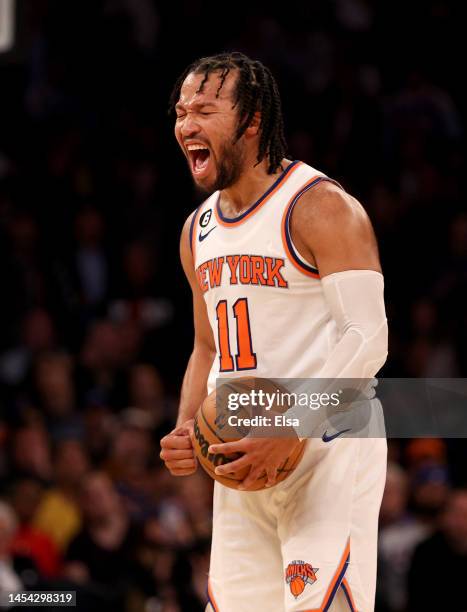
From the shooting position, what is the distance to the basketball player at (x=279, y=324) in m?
3.64

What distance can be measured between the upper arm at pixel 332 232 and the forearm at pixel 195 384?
29.7 inches

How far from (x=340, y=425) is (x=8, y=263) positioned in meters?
5.70

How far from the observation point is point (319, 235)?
3.67 meters

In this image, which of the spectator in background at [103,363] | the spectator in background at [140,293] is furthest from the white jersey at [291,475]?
the spectator in background at [140,293]

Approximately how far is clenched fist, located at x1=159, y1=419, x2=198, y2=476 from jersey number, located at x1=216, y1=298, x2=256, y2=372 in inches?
11.0

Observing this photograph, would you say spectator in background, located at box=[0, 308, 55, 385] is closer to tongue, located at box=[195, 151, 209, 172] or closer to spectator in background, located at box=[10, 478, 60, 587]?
spectator in background, located at box=[10, 478, 60, 587]

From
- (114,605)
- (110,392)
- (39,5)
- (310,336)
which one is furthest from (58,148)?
(310,336)

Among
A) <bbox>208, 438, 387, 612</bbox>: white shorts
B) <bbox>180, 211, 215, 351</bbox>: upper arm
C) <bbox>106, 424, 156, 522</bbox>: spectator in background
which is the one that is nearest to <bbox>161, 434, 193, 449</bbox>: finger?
<bbox>208, 438, 387, 612</bbox>: white shorts

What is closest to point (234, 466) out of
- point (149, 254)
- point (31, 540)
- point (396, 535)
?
point (31, 540)

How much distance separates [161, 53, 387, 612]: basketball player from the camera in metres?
3.64

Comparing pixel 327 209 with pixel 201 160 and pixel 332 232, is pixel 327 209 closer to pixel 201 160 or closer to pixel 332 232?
pixel 332 232

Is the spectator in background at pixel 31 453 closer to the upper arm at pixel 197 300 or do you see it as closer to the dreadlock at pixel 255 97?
the upper arm at pixel 197 300

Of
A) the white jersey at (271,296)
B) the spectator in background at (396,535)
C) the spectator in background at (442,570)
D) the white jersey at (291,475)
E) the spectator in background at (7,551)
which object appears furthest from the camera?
the spectator in background at (396,535)

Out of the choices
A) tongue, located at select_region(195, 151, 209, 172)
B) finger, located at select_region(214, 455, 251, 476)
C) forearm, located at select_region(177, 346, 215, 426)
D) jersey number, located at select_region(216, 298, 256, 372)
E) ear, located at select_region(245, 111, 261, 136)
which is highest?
ear, located at select_region(245, 111, 261, 136)
